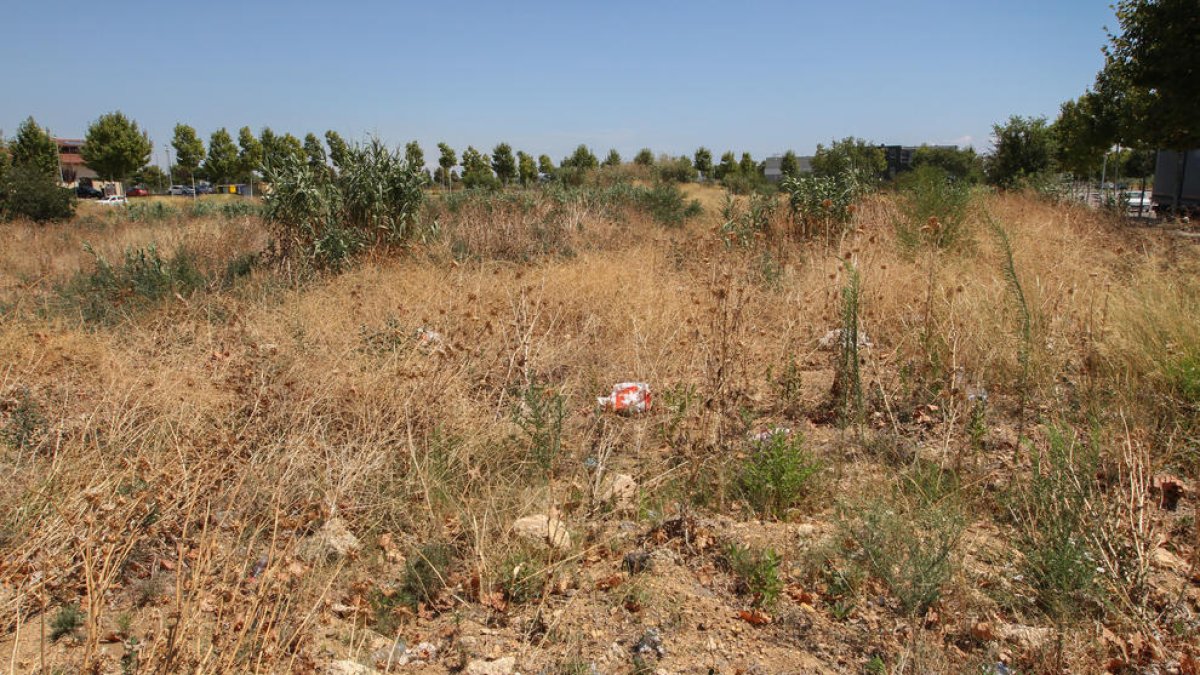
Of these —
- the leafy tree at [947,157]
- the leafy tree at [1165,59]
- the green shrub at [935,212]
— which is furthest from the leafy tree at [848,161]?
the leafy tree at [947,157]

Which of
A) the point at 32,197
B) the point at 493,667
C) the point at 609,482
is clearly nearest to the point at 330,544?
the point at 493,667

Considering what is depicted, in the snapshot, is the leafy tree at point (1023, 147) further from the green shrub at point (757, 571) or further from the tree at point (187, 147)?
the tree at point (187, 147)

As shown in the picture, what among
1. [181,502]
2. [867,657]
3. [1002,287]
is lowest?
[867,657]

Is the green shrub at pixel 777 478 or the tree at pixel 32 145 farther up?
the tree at pixel 32 145

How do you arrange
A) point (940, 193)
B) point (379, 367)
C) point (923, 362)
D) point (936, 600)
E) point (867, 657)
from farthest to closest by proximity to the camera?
1. point (940, 193)
2. point (923, 362)
3. point (379, 367)
4. point (936, 600)
5. point (867, 657)

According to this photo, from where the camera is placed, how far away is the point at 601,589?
2.78 metres

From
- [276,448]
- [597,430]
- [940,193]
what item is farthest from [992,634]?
[940,193]

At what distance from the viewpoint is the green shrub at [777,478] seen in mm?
3299

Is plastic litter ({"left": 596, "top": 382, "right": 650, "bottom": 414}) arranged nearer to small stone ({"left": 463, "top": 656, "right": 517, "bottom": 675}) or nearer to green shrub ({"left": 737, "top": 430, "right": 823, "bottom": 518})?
green shrub ({"left": 737, "top": 430, "right": 823, "bottom": 518})

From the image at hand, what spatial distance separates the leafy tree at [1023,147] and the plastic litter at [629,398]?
80.0 feet

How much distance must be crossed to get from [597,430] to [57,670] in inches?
102

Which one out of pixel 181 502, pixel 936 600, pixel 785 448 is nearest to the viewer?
pixel 936 600

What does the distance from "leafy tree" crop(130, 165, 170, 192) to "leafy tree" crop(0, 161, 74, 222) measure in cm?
2780

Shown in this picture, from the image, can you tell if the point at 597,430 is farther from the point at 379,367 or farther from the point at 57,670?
the point at 57,670
